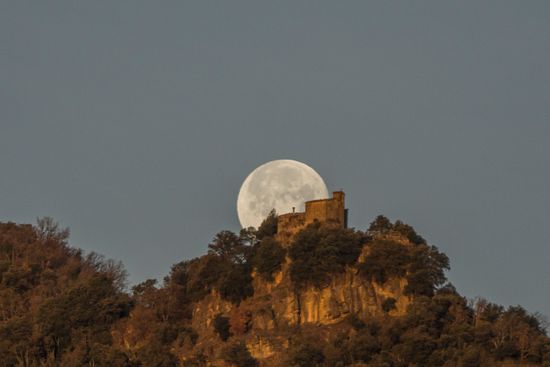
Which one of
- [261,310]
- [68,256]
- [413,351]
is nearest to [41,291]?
[68,256]

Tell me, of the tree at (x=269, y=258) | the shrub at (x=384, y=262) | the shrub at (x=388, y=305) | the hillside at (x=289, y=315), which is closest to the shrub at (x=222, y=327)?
the hillside at (x=289, y=315)

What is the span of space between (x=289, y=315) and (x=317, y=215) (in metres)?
8.02

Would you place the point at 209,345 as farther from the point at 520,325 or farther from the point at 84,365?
the point at 520,325

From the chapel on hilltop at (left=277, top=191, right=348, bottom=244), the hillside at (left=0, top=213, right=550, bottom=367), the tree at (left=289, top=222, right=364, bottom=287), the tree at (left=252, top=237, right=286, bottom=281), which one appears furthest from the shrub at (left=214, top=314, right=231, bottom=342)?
the chapel on hilltop at (left=277, top=191, right=348, bottom=244)

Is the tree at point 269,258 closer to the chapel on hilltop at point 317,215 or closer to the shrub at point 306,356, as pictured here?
the chapel on hilltop at point 317,215

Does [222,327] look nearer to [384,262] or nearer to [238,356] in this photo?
[238,356]

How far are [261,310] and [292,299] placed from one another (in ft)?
7.26

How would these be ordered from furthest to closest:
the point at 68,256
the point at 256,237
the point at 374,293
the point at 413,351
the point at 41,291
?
the point at 68,256 → the point at 41,291 → the point at 256,237 → the point at 374,293 → the point at 413,351

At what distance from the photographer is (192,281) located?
108m

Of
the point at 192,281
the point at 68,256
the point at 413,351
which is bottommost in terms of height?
the point at 413,351

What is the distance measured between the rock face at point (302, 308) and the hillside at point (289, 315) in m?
0.07

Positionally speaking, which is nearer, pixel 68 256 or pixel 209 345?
pixel 209 345

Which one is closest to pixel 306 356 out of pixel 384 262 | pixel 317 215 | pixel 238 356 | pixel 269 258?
pixel 238 356

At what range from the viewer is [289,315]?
102 meters
